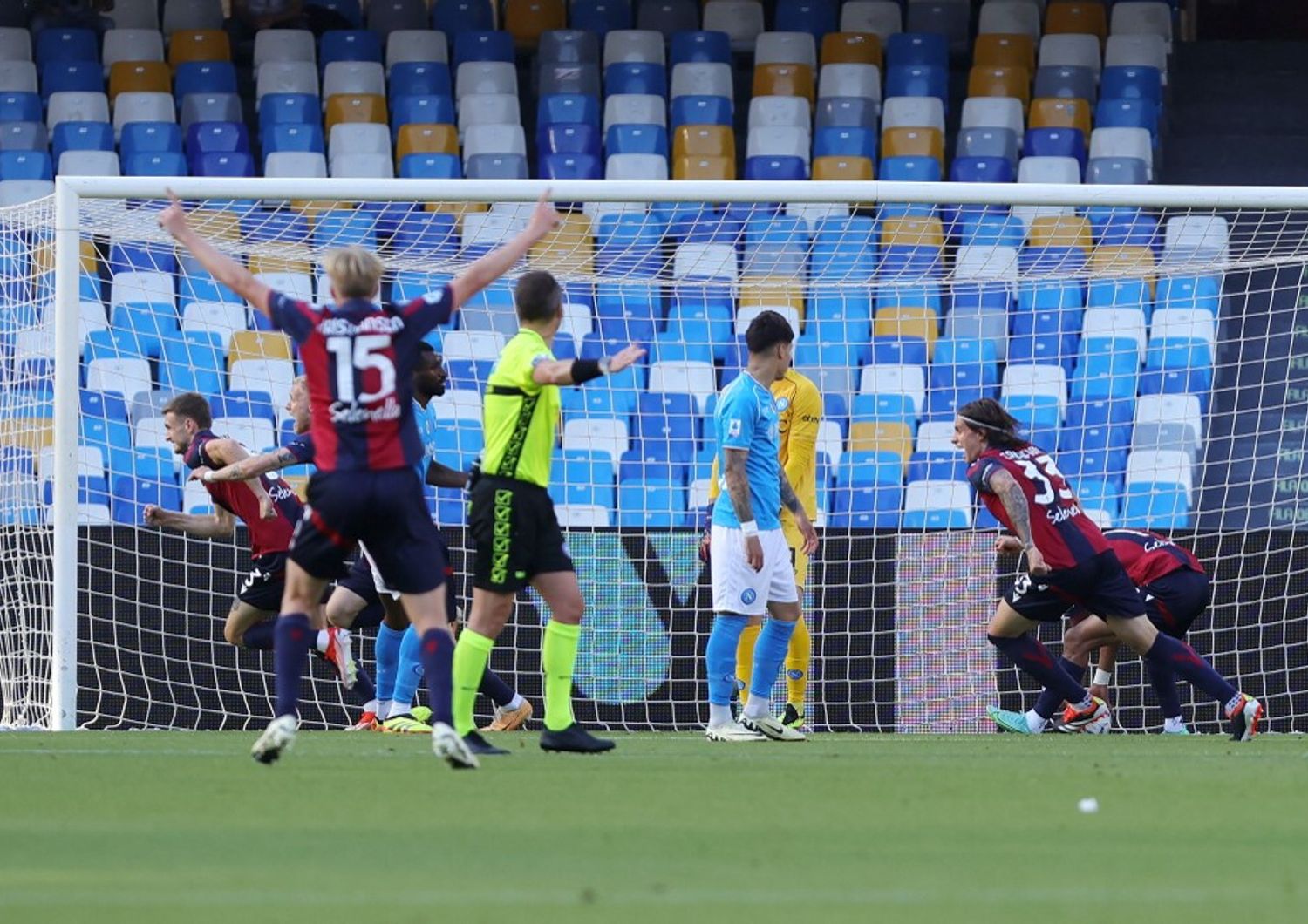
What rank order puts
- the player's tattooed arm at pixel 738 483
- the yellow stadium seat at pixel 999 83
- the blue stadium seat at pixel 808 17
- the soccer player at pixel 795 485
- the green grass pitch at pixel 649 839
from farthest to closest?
the blue stadium seat at pixel 808 17 → the yellow stadium seat at pixel 999 83 → the soccer player at pixel 795 485 → the player's tattooed arm at pixel 738 483 → the green grass pitch at pixel 649 839

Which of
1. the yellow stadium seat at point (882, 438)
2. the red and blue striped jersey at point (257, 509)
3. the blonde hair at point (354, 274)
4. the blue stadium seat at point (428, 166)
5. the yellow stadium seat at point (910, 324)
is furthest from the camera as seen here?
the blue stadium seat at point (428, 166)

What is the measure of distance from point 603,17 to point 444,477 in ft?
28.8

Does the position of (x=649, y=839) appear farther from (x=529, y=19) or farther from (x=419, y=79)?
(x=529, y=19)

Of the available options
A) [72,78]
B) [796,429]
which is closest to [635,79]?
[72,78]

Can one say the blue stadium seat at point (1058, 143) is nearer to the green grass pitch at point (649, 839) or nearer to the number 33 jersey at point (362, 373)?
the green grass pitch at point (649, 839)

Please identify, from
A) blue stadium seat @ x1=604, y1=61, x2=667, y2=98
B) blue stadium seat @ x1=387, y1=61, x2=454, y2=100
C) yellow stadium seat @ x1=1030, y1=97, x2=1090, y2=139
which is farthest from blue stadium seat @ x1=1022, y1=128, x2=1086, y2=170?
blue stadium seat @ x1=387, y1=61, x2=454, y2=100

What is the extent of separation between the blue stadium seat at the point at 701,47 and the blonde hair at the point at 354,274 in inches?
411

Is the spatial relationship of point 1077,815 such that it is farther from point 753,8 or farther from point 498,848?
point 753,8

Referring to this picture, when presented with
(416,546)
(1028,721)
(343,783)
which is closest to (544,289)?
(416,546)

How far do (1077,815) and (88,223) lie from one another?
7.90 m

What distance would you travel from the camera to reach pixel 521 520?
764 cm

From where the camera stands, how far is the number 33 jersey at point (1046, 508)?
9.98m

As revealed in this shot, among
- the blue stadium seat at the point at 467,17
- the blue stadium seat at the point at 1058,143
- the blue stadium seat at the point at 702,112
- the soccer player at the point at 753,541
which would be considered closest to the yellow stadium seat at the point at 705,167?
the blue stadium seat at the point at 702,112

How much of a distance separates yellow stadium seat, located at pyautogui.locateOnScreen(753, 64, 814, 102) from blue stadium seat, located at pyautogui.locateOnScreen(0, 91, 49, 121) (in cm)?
562
